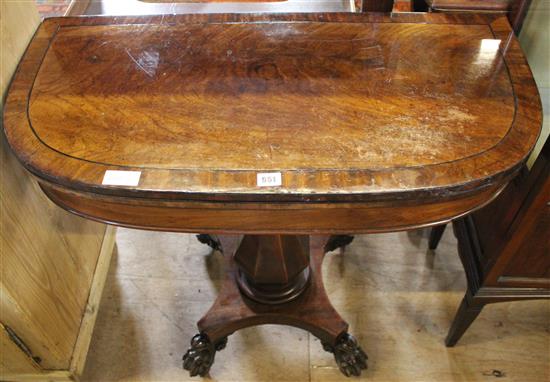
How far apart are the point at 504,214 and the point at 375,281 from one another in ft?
1.78

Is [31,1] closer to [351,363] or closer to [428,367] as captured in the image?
[351,363]

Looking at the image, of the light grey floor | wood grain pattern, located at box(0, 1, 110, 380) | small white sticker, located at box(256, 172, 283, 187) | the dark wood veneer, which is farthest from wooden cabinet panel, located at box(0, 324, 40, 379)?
small white sticker, located at box(256, 172, 283, 187)

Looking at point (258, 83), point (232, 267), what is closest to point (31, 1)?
point (258, 83)

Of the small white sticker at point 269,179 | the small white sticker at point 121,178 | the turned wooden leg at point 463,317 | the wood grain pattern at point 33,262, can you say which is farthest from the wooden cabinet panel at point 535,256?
the wood grain pattern at point 33,262

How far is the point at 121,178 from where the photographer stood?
2.26 feet

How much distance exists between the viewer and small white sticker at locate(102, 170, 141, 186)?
0.68 meters

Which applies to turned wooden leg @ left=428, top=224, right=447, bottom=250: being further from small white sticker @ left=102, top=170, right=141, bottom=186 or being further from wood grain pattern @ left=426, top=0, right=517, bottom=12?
small white sticker @ left=102, top=170, right=141, bottom=186

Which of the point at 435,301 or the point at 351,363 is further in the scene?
the point at 435,301

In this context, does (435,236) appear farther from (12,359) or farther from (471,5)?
(12,359)

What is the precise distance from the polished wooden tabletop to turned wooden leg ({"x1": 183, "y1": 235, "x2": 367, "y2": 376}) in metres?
0.49

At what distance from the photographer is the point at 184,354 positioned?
1.29 m

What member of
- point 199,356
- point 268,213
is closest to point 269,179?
point 268,213

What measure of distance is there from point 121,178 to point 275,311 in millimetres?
675

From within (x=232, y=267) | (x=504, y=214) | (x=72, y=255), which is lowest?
(x=232, y=267)
